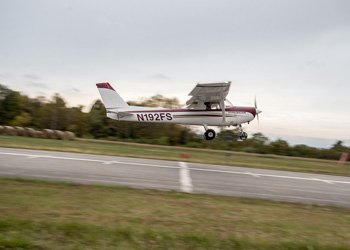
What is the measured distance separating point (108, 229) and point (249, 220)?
3060mm

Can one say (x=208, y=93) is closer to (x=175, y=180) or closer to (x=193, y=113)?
(x=193, y=113)

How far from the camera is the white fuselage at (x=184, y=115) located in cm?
2981

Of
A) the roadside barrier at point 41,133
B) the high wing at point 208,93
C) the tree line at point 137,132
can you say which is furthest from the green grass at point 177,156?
the tree line at point 137,132

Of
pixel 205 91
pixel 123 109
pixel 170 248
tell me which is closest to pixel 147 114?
pixel 123 109

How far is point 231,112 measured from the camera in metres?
30.1

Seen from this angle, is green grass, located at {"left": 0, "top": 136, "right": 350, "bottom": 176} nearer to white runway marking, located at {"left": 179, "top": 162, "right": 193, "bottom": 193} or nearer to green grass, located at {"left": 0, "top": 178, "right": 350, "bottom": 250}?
white runway marking, located at {"left": 179, "top": 162, "right": 193, "bottom": 193}

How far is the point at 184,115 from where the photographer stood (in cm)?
3019

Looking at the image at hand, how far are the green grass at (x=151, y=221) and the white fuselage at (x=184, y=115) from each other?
745 inches

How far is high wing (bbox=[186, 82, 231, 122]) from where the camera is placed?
25.5m

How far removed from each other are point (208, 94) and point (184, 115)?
318 centimetres

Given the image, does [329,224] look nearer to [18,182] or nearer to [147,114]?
[18,182]

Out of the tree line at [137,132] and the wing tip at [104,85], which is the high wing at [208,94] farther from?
the tree line at [137,132]

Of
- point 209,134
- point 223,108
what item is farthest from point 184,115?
point 223,108

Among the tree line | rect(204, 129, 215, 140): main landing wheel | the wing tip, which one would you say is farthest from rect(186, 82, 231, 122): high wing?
the tree line
